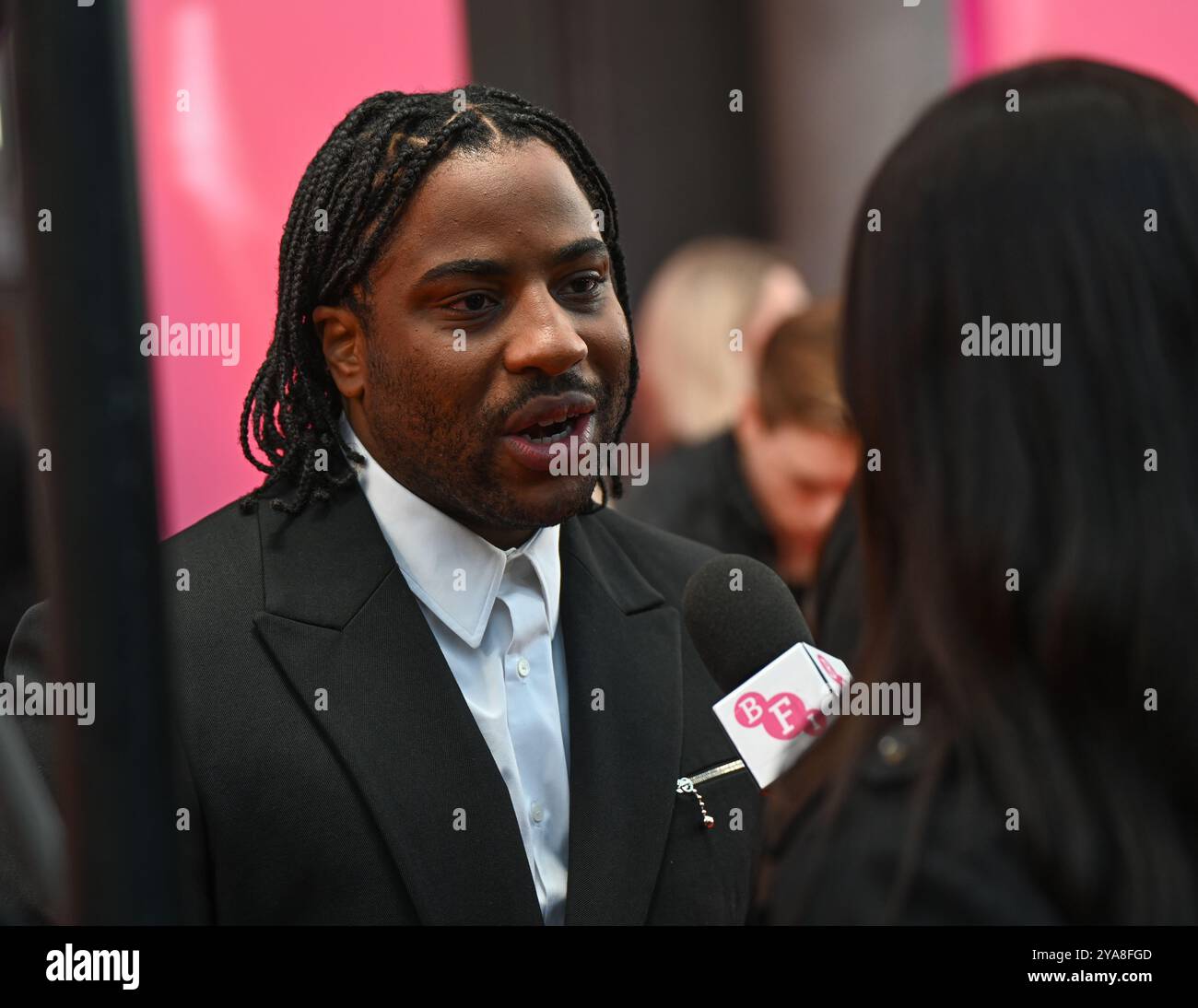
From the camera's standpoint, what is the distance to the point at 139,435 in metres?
0.82

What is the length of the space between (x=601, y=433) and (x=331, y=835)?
533mm

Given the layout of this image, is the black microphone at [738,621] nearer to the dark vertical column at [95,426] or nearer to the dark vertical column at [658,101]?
the dark vertical column at [95,426]

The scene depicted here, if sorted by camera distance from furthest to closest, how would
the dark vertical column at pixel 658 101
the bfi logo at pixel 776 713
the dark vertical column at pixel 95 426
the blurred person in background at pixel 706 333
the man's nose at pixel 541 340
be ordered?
the dark vertical column at pixel 658 101
the blurred person in background at pixel 706 333
the man's nose at pixel 541 340
the bfi logo at pixel 776 713
the dark vertical column at pixel 95 426

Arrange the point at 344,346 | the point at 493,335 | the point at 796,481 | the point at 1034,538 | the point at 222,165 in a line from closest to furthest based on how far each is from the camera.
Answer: the point at 1034,538
the point at 493,335
the point at 344,346
the point at 796,481
the point at 222,165

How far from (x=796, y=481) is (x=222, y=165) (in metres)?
1.50

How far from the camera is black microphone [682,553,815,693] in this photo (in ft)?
5.32

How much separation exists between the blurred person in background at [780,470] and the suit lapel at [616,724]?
1403 millimetres

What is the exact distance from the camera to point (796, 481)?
11.1 feet

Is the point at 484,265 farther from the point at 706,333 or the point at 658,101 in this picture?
the point at 658,101

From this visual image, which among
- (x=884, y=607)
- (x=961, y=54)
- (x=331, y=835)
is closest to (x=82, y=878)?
(x=884, y=607)

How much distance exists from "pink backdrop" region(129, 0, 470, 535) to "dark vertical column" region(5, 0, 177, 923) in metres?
2.63

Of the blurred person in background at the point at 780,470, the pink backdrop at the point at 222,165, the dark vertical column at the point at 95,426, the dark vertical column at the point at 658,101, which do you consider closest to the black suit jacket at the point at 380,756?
the dark vertical column at the point at 95,426

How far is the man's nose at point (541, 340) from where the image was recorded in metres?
1.66

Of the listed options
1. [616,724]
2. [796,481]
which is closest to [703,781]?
[616,724]
